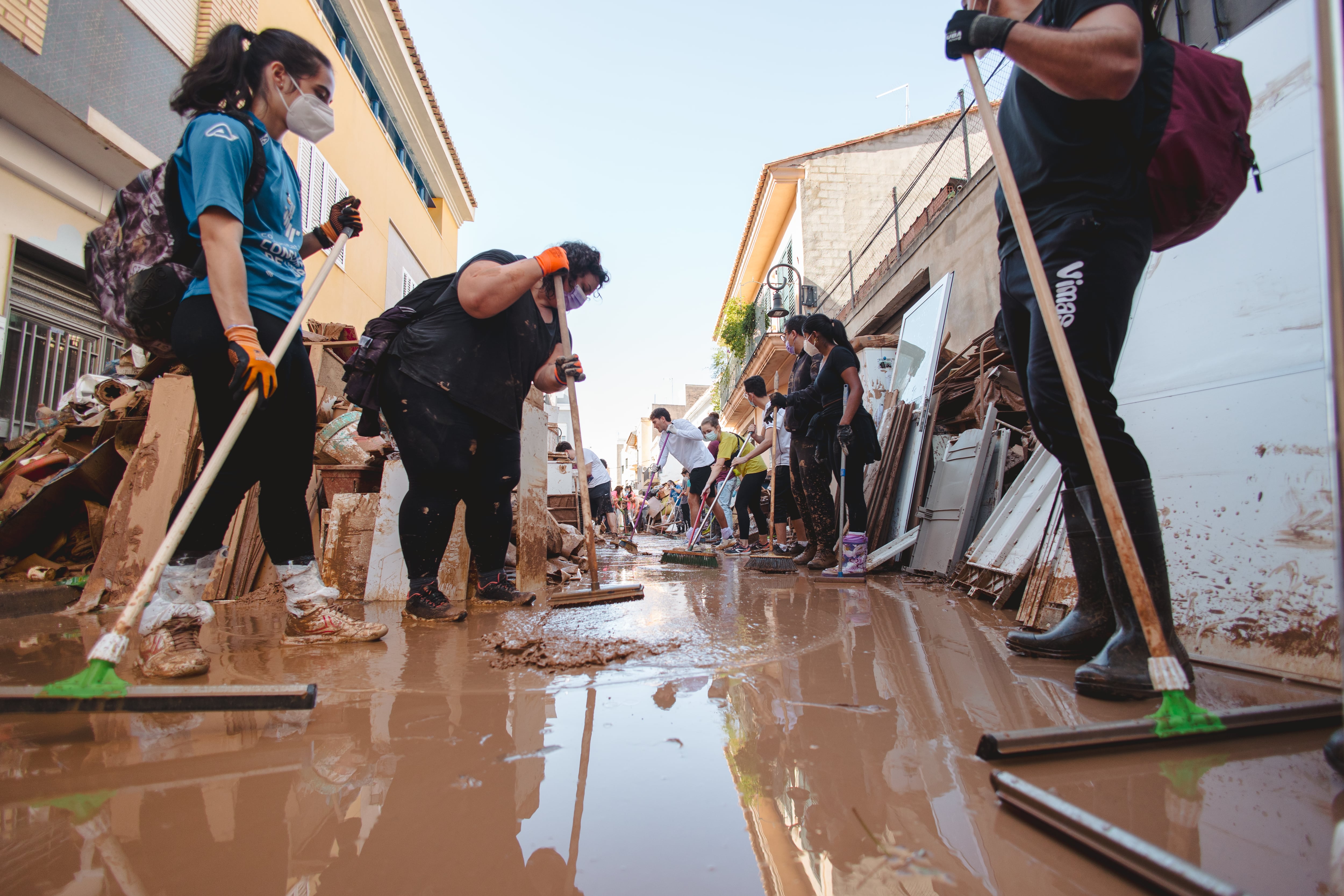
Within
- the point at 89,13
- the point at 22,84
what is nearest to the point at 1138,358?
the point at 22,84

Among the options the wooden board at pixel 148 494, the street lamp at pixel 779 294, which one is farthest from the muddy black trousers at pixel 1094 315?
the street lamp at pixel 779 294

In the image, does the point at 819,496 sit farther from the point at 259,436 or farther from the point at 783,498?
the point at 259,436

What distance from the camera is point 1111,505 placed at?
1.17 meters

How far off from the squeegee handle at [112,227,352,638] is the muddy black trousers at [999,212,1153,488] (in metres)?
1.93

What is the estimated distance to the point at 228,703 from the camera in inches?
45.8

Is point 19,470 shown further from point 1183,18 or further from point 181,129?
point 1183,18

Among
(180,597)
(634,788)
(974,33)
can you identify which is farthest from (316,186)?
(634,788)

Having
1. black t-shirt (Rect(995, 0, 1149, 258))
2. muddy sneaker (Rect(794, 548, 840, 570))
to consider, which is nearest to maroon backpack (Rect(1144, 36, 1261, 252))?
black t-shirt (Rect(995, 0, 1149, 258))

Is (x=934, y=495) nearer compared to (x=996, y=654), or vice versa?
(x=996, y=654)

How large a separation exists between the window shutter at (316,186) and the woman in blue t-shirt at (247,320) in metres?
6.74

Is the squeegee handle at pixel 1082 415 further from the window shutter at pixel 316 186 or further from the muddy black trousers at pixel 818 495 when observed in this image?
the window shutter at pixel 316 186

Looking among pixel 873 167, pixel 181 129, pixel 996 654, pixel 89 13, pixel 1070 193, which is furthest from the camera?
pixel 873 167

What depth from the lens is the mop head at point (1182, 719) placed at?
1001 mm

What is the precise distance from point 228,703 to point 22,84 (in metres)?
5.92
